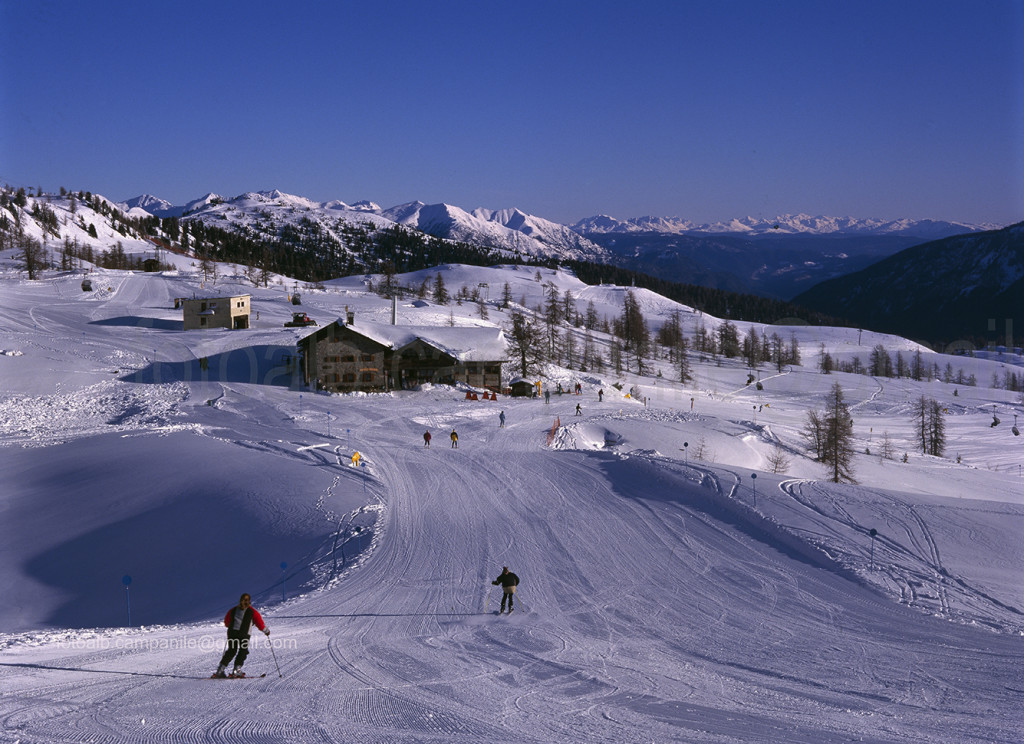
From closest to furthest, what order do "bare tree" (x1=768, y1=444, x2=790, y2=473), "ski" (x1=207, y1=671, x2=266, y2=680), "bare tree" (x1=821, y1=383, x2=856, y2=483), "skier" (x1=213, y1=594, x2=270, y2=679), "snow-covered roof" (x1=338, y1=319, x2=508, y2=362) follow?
1. "ski" (x1=207, y1=671, x2=266, y2=680)
2. "skier" (x1=213, y1=594, x2=270, y2=679)
3. "bare tree" (x1=821, y1=383, x2=856, y2=483)
4. "bare tree" (x1=768, y1=444, x2=790, y2=473)
5. "snow-covered roof" (x1=338, y1=319, x2=508, y2=362)

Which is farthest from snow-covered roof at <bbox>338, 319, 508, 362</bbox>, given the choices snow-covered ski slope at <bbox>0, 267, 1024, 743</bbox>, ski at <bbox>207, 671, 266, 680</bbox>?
ski at <bbox>207, 671, 266, 680</bbox>

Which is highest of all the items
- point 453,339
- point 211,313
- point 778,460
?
point 211,313

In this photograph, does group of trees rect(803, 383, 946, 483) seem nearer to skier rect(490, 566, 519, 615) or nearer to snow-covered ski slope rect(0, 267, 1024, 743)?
snow-covered ski slope rect(0, 267, 1024, 743)

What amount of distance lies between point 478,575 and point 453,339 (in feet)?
124

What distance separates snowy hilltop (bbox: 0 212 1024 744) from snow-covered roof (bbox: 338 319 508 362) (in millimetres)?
6585

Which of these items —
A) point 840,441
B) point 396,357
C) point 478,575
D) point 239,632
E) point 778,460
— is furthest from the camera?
point 396,357

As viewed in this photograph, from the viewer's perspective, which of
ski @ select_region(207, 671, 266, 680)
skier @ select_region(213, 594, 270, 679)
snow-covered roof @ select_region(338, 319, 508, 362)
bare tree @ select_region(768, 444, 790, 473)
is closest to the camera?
ski @ select_region(207, 671, 266, 680)

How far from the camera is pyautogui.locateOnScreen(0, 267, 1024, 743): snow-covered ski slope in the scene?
8352mm

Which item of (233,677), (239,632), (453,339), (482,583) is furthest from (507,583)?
(453,339)

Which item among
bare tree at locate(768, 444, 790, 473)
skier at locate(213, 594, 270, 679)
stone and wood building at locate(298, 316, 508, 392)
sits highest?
stone and wood building at locate(298, 316, 508, 392)

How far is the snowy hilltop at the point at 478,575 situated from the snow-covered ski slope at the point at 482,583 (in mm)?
74

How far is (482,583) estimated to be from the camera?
15.0 m

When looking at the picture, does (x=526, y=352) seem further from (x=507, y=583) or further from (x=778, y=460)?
(x=507, y=583)

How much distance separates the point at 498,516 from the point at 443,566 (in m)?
4.10
